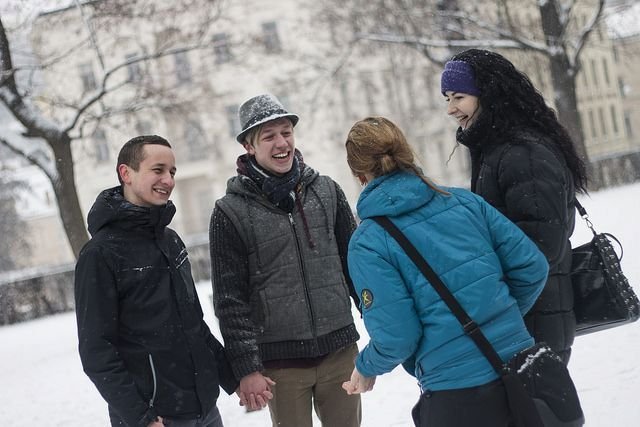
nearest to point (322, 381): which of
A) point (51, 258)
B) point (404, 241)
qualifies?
point (404, 241)

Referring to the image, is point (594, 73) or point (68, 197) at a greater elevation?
point (594, 73)

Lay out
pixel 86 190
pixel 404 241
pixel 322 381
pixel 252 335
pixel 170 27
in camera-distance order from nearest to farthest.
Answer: pixel 404 241, pixel 252 335, pixel 322 381, pixel 170 27, pixel 86 190

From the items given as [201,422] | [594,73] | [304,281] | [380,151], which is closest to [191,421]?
[201,422]

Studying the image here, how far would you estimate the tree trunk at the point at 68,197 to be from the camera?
1363cm

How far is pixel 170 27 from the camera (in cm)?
1567

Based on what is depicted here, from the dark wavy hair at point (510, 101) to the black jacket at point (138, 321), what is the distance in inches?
61.4

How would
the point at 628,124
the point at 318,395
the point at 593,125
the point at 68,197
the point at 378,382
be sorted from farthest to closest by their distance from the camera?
the point at 628,124 → the point at 593,125 → the point at 68,197 → the point at 378,382 → the point at 318,395

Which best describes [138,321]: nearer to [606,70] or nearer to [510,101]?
[510,101]

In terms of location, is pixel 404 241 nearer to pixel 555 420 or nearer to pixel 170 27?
pixel 555 420

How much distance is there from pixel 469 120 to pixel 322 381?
4.91 ft

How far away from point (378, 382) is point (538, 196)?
4.74 metres

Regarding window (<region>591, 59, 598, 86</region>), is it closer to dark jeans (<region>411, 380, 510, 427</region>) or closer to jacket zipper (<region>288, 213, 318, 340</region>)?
jacket zipper (<region>288, 213, 318, 340</region>)

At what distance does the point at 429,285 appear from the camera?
2.55 metres

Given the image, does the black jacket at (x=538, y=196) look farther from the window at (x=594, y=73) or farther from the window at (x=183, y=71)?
the window at (x=594, y=73)
